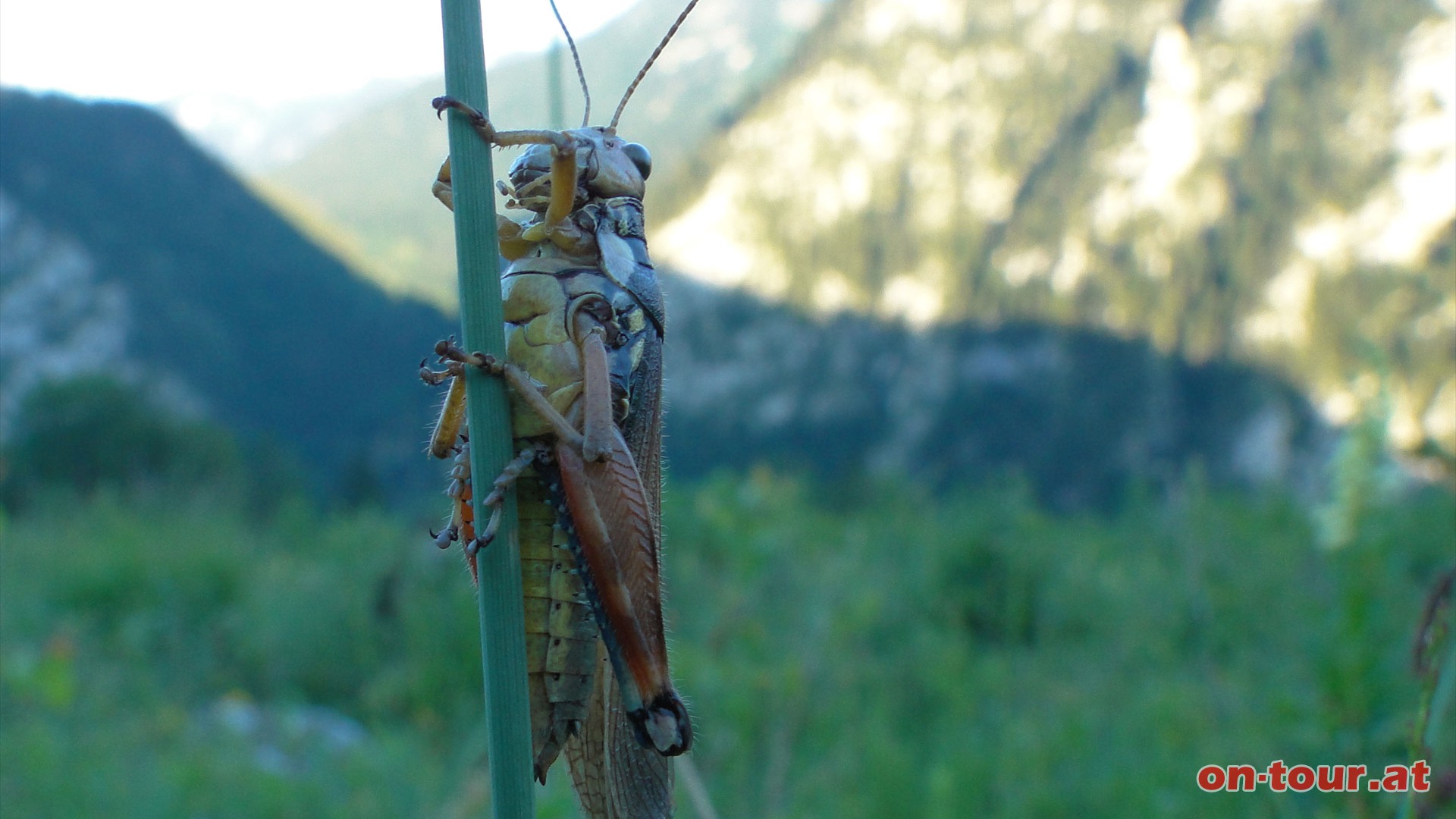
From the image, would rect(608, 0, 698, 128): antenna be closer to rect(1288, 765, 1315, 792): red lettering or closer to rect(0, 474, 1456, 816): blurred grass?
rect(0, 474, 1456, 816): blurred grass

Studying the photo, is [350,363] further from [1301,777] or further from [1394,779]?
[1394,779]

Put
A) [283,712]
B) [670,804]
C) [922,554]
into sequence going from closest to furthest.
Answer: [670,804]
[283,712]
[922,554]

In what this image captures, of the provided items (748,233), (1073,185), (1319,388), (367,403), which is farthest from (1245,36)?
(367,403)

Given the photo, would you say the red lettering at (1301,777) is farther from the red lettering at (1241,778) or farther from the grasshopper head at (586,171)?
the grasshopper head at (586,171)

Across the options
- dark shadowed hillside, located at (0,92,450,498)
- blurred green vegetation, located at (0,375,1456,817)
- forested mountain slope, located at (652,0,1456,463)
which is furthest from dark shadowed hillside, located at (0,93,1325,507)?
forested mountain slope, located at (652,0,1456,463)

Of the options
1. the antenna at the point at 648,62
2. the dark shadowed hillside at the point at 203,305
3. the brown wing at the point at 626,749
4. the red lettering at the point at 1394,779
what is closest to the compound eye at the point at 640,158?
the antenna at the point at 648,62

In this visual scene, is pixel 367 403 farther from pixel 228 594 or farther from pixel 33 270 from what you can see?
pixel 228 594

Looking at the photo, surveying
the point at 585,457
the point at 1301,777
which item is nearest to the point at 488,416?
the point at 585,457
